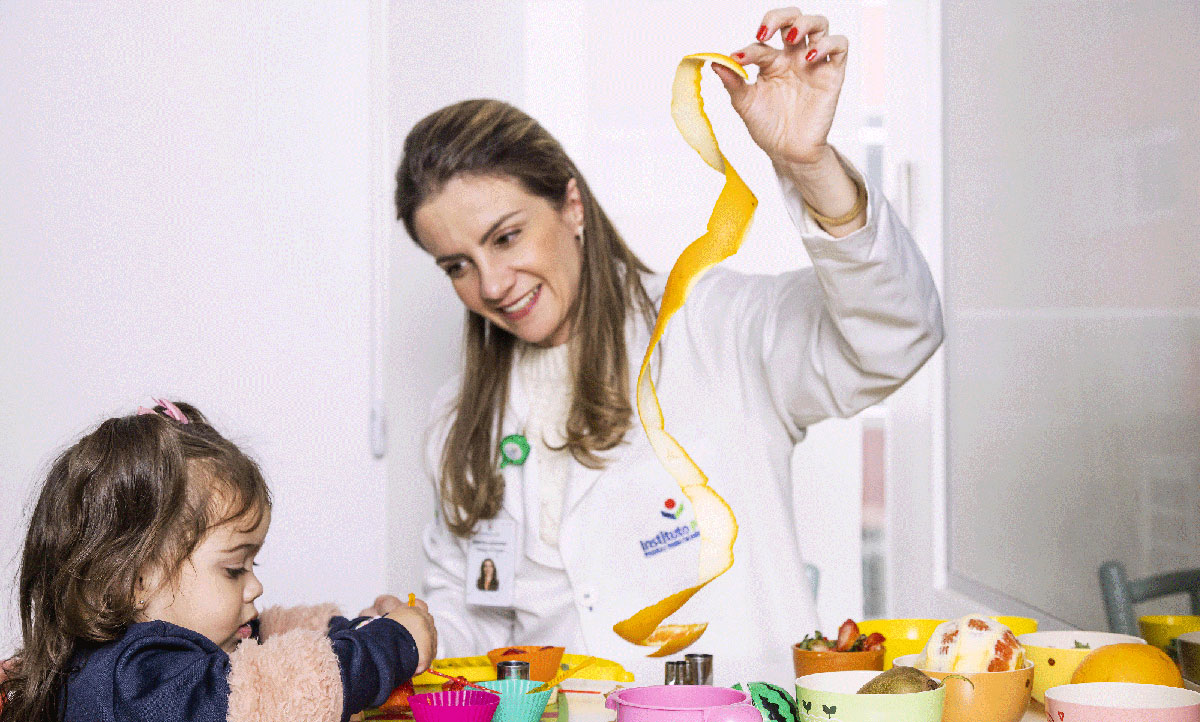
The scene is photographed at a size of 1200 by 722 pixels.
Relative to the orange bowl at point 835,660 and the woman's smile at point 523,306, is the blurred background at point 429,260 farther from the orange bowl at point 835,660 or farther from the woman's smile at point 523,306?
the woman's smile at point 523,306

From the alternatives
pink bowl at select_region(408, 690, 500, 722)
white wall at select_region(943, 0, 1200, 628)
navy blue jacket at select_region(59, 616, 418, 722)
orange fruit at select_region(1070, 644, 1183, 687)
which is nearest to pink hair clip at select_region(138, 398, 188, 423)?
navy blue jacket at select_region(59, 616, 418, 722)

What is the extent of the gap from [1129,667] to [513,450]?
41.5 inches

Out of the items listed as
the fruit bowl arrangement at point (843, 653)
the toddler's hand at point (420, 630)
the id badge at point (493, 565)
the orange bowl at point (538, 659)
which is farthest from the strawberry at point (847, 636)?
the id badge at point (493, 565)

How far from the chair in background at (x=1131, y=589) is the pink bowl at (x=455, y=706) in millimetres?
904

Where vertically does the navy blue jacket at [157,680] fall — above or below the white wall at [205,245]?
below

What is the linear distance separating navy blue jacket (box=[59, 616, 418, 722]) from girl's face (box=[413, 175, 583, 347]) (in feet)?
2.49

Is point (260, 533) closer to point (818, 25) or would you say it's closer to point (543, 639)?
point (543, 639)

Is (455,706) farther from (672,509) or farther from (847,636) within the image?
(672,509)

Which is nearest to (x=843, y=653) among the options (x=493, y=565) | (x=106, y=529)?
(x=106, y=529)

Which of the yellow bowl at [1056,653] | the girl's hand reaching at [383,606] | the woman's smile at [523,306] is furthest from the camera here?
the woman's smile at [523,306]

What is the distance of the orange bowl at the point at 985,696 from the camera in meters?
0.90

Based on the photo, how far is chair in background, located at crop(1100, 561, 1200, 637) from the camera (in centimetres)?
133

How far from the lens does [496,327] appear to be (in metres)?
1.91

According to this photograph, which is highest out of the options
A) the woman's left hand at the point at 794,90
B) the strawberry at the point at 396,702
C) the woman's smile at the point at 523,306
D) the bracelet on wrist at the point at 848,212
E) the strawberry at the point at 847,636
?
the woman's left hand at the point at 794,90
